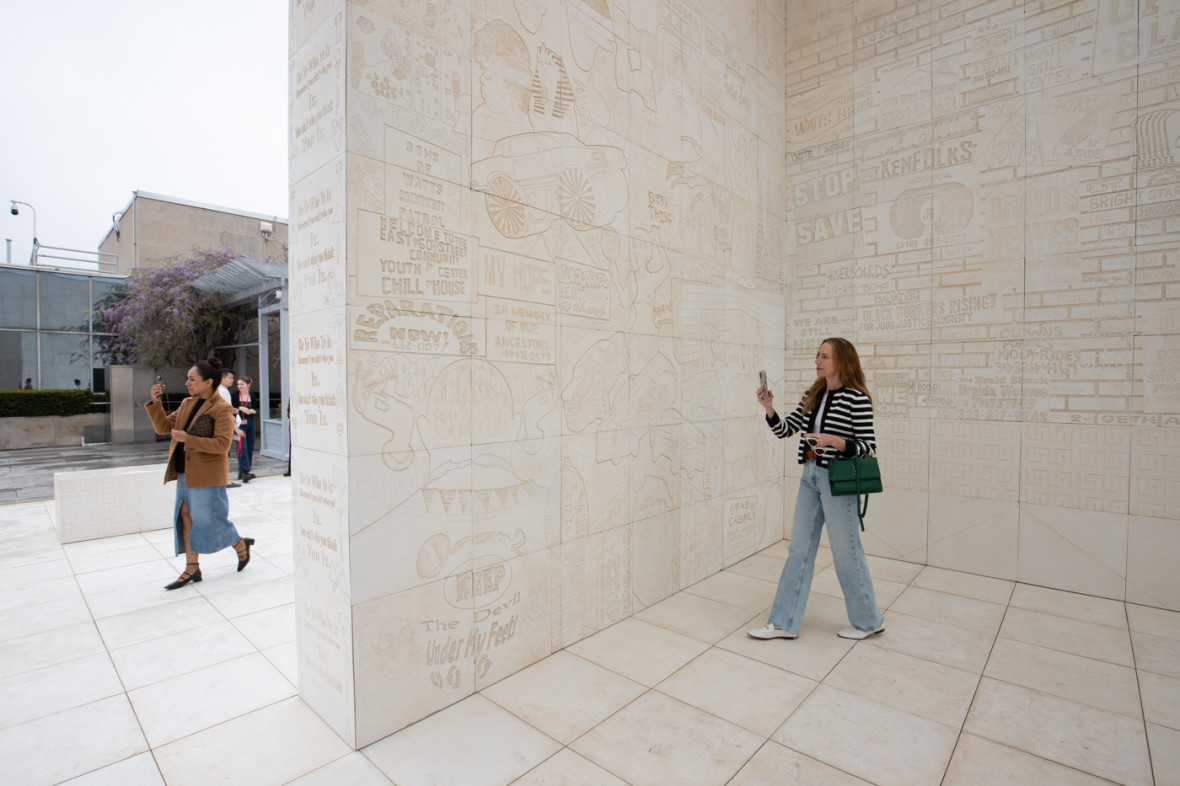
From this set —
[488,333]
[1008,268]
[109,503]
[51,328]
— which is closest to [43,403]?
[51,328]

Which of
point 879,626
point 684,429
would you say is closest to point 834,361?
point 684,429

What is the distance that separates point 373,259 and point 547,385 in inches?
42.9

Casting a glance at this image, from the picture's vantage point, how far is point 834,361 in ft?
10.6

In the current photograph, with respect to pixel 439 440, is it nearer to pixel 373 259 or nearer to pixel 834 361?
pixel 373 259

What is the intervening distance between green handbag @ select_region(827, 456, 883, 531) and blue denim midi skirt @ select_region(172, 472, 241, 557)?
433 cm

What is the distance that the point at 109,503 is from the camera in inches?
214

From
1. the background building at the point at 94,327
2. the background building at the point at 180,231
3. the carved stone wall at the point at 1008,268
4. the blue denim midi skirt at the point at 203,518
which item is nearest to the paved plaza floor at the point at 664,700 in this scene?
the blue denim midi skirt at the point at 203,518

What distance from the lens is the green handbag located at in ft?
10.1

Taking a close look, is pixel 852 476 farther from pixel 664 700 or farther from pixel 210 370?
pixel 210 370

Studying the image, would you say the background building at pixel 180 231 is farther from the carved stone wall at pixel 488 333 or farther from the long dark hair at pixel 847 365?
the long dark hair at pixel 847 365

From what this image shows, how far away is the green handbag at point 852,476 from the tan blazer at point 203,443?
13.5 ft

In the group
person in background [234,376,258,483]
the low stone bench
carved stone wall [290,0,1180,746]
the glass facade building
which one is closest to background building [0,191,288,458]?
the glass facade building

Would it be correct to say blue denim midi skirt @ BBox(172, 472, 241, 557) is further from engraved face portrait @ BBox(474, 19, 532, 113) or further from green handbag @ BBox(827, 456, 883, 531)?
green handbag @ BBox(827, 456, 883, 531)

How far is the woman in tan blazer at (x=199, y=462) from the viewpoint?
13.5 ft
